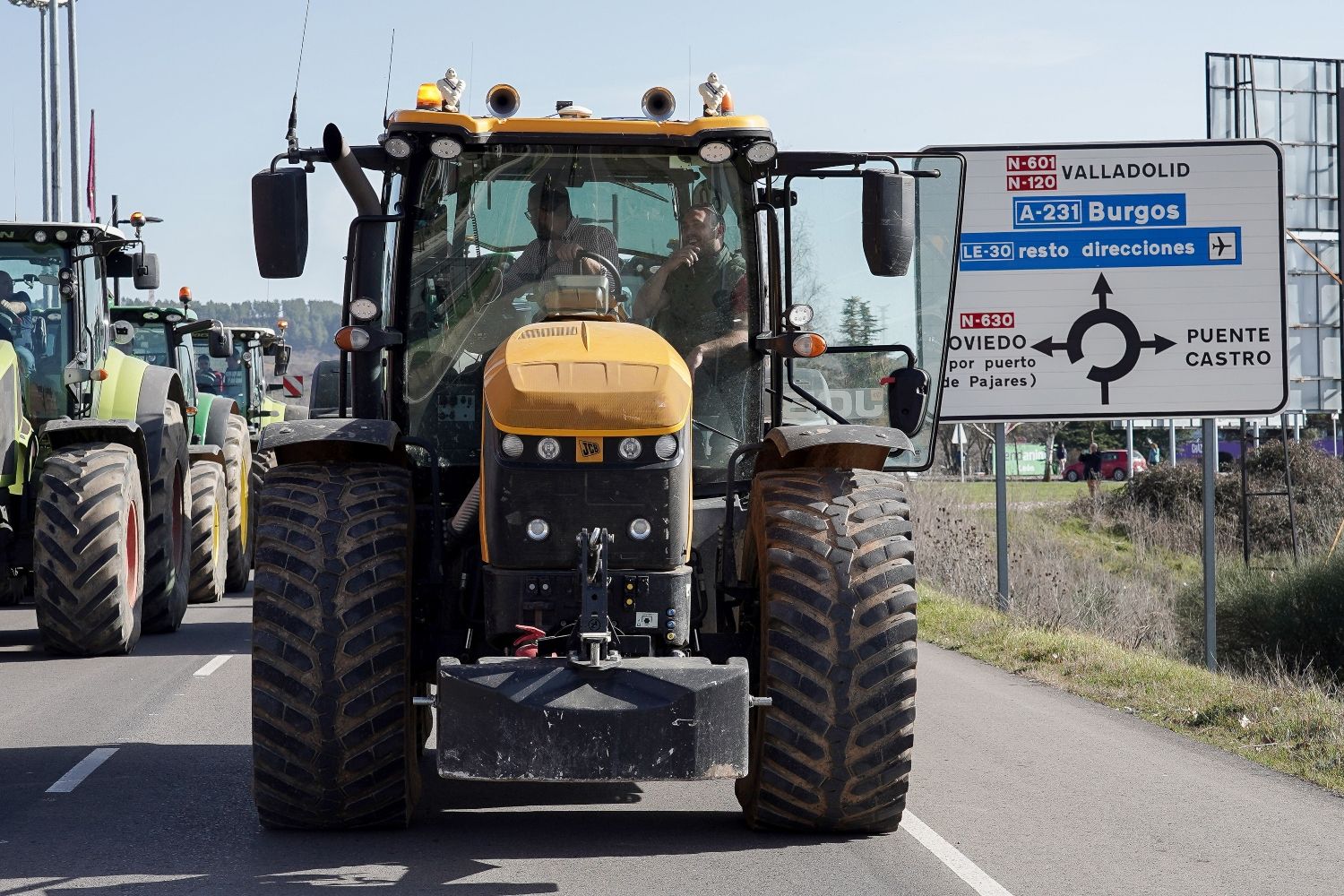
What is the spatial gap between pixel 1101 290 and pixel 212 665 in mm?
7529

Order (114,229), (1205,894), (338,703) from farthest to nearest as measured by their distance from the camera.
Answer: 1. (114,229)
2. (338,703)
3. (1205,894)

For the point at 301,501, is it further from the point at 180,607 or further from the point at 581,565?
the point at 180,607

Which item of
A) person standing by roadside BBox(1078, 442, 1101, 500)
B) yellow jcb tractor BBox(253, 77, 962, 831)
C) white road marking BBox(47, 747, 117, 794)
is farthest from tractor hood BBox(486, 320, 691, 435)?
person standing by roadside BBox(1078, 442, 1101, 500)

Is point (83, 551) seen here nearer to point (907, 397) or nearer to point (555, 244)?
point (555, 244)

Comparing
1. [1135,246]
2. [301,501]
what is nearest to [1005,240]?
[1135,246]

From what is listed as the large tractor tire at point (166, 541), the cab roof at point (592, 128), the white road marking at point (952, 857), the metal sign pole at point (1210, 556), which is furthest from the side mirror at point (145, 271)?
the white road marking at point (952, 857)

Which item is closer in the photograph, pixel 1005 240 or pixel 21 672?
pixel 21 672

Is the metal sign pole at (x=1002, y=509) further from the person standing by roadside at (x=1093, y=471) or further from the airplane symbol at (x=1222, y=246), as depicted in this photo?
the person standing by roadside at (x=1093, y=471)

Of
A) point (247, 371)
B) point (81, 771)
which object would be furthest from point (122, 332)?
point (247, 371)

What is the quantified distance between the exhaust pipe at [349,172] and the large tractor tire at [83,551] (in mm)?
5352

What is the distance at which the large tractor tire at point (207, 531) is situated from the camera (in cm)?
1655

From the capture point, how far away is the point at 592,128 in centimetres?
750

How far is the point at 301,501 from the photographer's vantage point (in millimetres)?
6617

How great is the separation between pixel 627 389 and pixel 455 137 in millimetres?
1690
